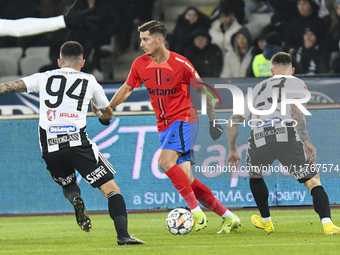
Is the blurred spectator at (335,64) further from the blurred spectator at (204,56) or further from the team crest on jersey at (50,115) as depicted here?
the team crest on jersey at (50,115)

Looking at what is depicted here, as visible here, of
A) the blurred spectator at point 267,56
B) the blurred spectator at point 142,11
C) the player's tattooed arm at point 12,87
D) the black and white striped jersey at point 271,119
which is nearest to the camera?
the player's tattooed arm at point 12,87

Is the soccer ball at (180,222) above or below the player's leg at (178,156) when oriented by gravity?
below

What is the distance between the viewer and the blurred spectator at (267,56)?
1041cm

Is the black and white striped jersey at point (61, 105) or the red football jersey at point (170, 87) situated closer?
the black and white striped jersey at point (61, 105)

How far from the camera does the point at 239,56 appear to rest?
11.2 m

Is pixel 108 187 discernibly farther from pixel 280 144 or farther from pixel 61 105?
pixel 280 144

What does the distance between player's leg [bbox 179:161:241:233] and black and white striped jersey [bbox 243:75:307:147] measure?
81 cm

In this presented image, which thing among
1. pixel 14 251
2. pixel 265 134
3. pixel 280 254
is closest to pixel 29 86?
pixel 14 251

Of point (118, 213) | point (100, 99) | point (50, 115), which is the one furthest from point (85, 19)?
point (118, 213)

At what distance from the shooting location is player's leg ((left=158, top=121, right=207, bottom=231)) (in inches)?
244

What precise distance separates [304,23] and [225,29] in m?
1.46

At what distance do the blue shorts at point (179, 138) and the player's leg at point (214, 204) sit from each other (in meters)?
0.15

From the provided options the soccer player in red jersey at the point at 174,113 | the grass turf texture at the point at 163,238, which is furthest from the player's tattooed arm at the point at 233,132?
the grass turf texture at the point at 163,238

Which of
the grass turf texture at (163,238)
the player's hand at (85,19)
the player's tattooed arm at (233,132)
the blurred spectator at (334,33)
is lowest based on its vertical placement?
the grass turf texture at (163,238)
